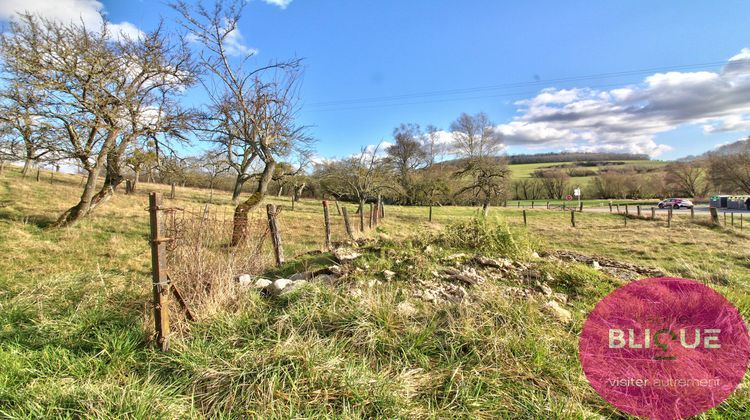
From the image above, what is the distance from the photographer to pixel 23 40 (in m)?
9.20

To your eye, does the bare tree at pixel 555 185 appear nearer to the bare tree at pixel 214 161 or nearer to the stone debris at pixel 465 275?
the bare tree at pixel 214 161

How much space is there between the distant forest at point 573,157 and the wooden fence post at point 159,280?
97.6 m

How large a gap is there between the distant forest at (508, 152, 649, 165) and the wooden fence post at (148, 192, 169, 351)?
97563 mm

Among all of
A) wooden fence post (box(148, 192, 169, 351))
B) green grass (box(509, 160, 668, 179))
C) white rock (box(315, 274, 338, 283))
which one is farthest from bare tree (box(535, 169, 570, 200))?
wooden fence post (box(148, 192, 169, 351))

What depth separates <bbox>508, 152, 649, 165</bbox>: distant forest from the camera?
95.1 meters

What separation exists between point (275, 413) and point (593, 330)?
2940 mm

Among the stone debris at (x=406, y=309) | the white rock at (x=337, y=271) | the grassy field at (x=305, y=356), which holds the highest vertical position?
the white rock at (x=337, y=271)

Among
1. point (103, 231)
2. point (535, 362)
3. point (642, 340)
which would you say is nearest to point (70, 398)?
point (535, 362)

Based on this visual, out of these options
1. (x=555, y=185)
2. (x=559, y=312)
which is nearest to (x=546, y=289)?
(x=559, y=312)

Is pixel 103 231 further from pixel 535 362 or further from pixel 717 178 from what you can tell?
pixel 717 178

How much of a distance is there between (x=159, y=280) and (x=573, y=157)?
11179 cm

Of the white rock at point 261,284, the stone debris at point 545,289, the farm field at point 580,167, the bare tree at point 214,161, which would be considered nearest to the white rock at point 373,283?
the white rock at point 261,284

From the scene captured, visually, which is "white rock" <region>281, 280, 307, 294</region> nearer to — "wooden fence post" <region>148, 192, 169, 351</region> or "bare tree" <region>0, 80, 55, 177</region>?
"wooden fence post" <region>148, 192, 169, 351</region>

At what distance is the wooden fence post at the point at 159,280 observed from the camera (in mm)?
3027
